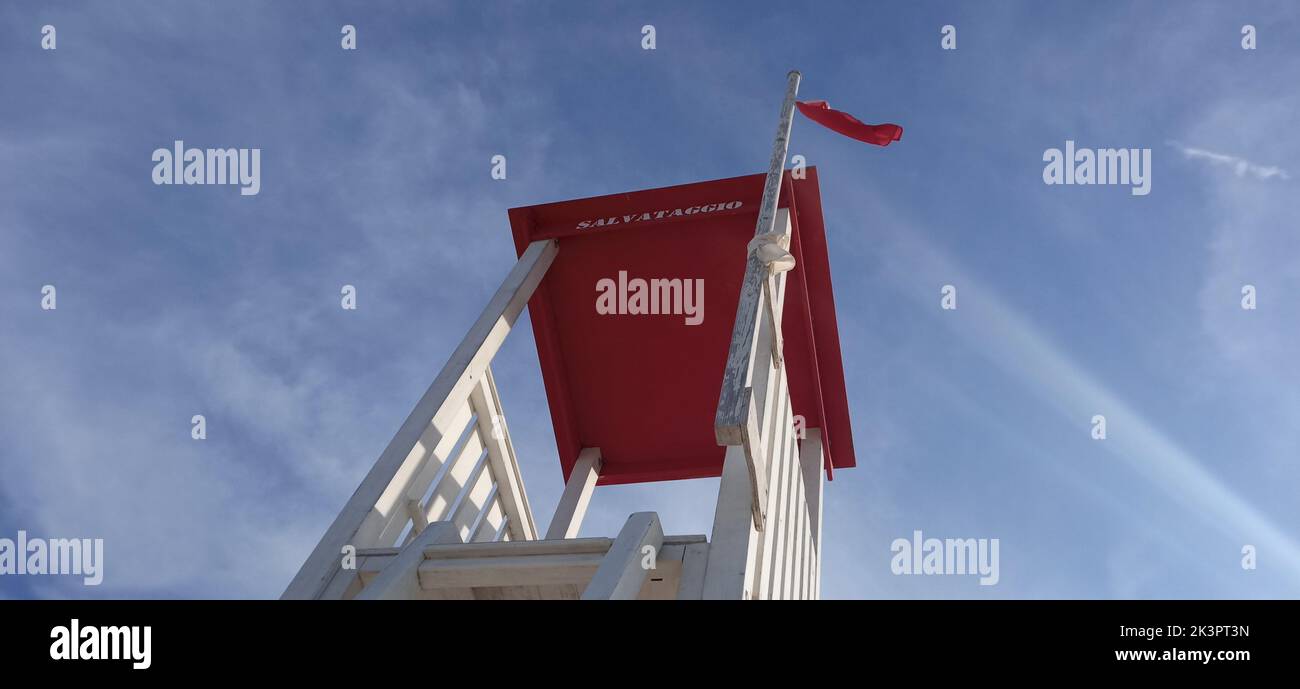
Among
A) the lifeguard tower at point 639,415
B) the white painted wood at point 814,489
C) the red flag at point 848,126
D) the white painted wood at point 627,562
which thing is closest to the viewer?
the white painted wood at point 627,562

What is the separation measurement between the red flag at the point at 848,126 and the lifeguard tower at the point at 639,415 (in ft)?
3.57

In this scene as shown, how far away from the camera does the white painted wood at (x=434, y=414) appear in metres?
5.55

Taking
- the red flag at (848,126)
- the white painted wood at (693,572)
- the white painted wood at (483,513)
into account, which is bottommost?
the white painted wood at (693,572)

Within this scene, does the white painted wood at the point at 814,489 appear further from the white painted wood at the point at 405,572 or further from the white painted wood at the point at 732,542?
the white painted wood at the point at 405,572

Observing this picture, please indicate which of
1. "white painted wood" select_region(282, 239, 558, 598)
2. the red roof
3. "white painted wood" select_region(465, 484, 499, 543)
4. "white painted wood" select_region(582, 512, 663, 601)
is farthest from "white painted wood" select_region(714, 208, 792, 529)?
"white painted wood" select_region(465, 484, 499, 543)

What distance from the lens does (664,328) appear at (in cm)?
907

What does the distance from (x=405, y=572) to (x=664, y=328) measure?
164 inches

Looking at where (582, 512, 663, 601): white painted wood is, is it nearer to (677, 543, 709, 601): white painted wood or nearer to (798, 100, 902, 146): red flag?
(677, 543, 709, 601): white painted wood

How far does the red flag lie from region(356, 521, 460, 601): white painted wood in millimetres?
5321
